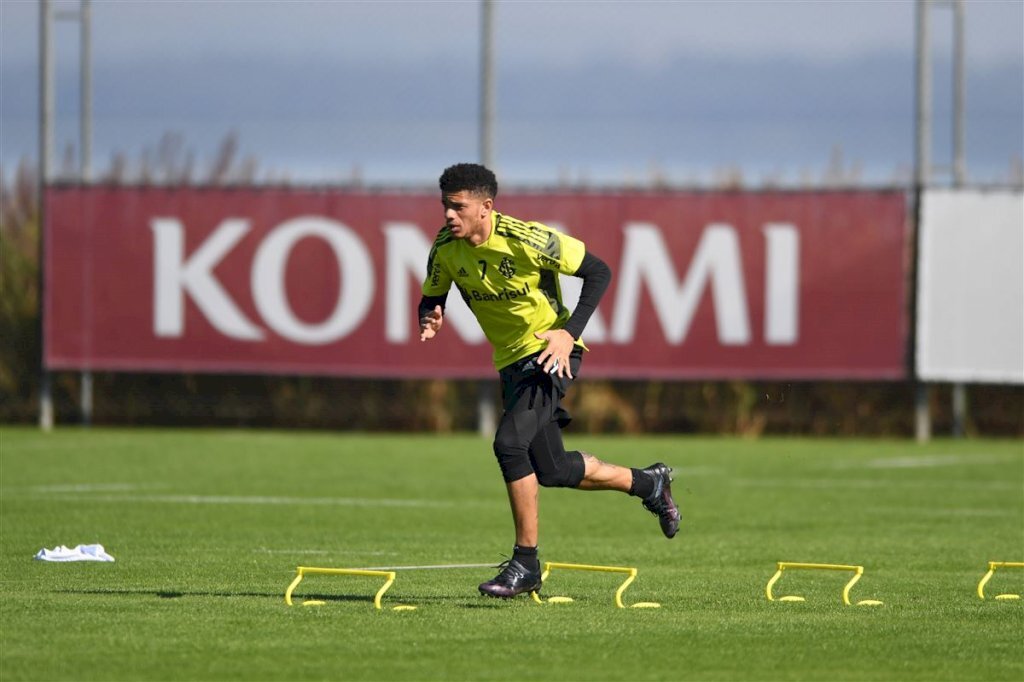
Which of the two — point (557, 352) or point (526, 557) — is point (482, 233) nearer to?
point (557, 352)

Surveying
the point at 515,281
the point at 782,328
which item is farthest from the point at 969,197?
the point at 515,281

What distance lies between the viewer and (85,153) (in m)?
27.5

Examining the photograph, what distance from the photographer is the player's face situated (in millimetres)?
9805

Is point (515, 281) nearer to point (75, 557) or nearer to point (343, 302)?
point (75, 557)

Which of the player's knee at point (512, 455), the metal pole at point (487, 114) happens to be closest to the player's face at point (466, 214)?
the player's knee at point (512, 455)

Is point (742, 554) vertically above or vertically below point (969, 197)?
below

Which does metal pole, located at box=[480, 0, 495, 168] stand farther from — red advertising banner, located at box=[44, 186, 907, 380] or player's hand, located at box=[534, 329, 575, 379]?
player's hand, located at box=[534, 329, 575, 379]

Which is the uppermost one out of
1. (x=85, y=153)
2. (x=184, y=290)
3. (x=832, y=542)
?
(x=85, y=153)

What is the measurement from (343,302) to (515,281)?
51.2ft

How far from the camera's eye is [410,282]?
25.3 meters

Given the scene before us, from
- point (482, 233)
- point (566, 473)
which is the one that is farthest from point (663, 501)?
point (482, 233)

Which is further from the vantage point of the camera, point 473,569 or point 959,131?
point 959,131

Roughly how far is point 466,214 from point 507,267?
14.4 inches

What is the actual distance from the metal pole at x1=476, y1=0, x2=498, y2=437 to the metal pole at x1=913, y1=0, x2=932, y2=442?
18.5 feet
